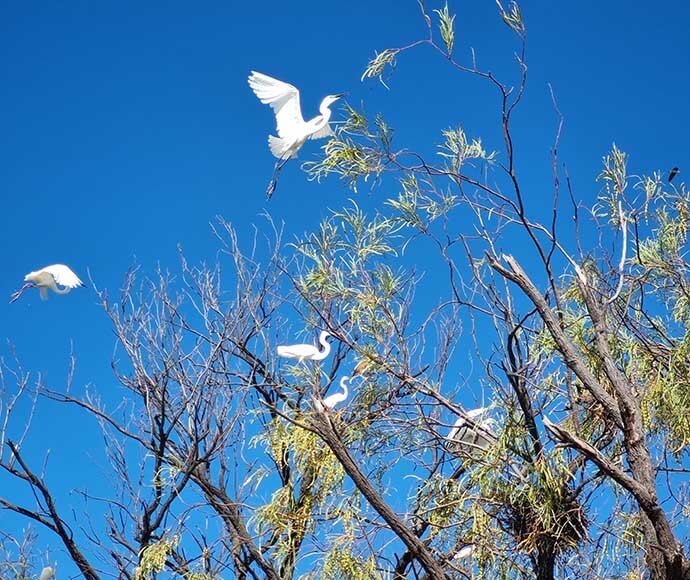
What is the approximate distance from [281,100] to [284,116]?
3.3 inches

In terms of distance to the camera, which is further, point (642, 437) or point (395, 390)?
point (395, 390)

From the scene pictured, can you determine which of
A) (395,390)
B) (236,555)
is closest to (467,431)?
(395,390)

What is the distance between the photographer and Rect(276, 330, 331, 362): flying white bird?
14.2 ft

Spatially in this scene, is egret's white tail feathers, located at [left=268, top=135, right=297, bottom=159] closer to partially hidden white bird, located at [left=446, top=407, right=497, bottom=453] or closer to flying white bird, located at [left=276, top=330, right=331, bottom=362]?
flying white bird, located at [left=276, top=330, right=331, bottom=362]

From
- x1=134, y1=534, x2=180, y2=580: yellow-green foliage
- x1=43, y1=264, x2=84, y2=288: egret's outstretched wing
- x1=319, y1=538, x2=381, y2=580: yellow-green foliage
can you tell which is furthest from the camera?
x1=43, y1=264, x2=84, y2=288: egret's outstretched wing

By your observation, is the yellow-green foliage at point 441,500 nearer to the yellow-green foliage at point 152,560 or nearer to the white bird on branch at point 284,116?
the yellow-green foliage at point 152,560

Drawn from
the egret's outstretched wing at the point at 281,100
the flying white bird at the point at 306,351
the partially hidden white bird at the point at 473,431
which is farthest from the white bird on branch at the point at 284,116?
the partially hidden white bird at the point at 473,431

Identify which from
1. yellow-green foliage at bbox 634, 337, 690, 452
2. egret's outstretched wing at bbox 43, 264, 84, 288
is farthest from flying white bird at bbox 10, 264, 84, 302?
yellow-green foliage at bbox 634, 337, 690, 452

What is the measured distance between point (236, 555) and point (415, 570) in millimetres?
1070

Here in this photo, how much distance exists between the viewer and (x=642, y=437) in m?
3.12

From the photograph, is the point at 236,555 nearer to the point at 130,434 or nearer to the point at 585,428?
the point at 130,434

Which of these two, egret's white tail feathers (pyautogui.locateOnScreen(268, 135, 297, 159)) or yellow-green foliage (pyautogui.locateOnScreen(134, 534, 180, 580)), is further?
egret's white tail feathers (pyautogui.locateOnScreen(268, 135, 297, 159))

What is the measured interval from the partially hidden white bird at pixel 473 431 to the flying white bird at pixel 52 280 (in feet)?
7.65

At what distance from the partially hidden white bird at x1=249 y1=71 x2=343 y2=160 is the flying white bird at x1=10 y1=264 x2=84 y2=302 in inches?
53.6
